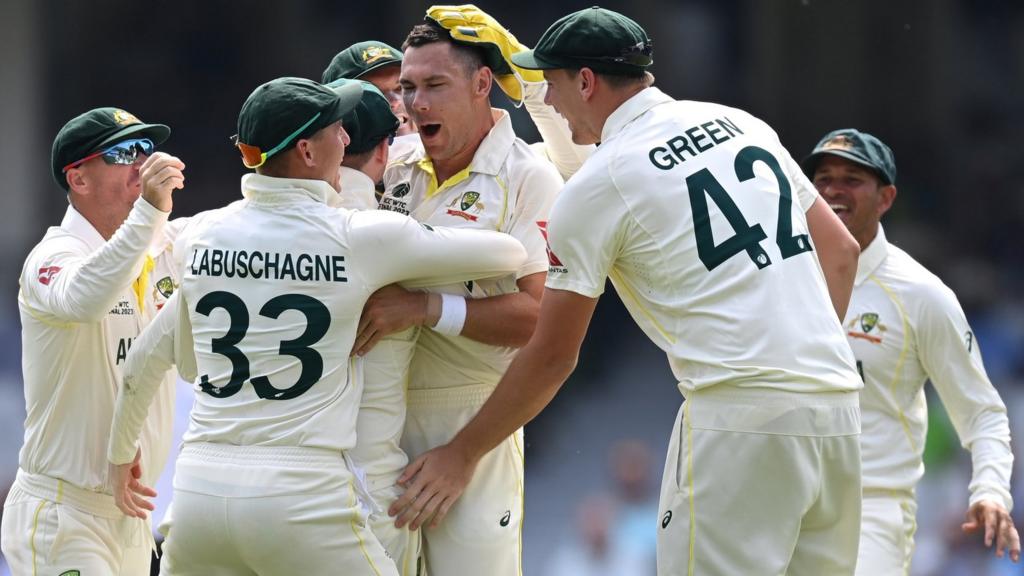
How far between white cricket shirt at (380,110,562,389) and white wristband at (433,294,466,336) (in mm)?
130

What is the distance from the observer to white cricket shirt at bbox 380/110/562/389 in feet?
12.8

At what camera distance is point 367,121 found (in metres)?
3.72

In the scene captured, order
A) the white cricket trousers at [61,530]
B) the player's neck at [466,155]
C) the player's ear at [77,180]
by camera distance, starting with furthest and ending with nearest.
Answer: the player's ear at [77,180] < the white cricket trousers at [61,530] < the player's neck at [466,155]

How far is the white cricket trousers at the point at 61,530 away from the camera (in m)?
4.12

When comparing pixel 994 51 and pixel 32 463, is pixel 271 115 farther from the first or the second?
pixel 994 51

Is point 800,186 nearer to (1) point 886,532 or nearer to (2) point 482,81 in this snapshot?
(2) point 482,81

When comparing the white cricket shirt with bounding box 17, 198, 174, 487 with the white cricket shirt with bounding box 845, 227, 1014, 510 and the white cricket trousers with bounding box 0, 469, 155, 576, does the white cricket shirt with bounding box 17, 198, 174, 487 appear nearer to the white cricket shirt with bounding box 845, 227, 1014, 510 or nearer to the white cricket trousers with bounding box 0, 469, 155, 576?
the white cricket trousers with bounding box 0, 469, 155, 576

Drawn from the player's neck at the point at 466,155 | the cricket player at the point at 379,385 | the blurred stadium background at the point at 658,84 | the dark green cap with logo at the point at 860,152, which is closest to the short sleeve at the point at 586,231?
the cricket player at the point at 379,385

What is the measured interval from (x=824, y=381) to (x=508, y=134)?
1281 millimetres

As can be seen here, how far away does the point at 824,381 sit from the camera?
321 cm

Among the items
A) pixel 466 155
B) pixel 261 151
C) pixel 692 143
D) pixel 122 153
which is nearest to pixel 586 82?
pixel 692 143

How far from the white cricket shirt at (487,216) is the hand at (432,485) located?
0.87 feet

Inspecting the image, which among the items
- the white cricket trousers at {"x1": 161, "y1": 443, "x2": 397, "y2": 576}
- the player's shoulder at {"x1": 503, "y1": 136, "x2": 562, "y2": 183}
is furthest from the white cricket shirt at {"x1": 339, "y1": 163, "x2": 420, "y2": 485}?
the player's shoulder at {"x1": 503, "y1": 136, "x2": 562, "y2": 183}

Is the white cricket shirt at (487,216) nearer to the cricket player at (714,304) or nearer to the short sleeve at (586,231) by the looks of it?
the cricket player at (714,304)
